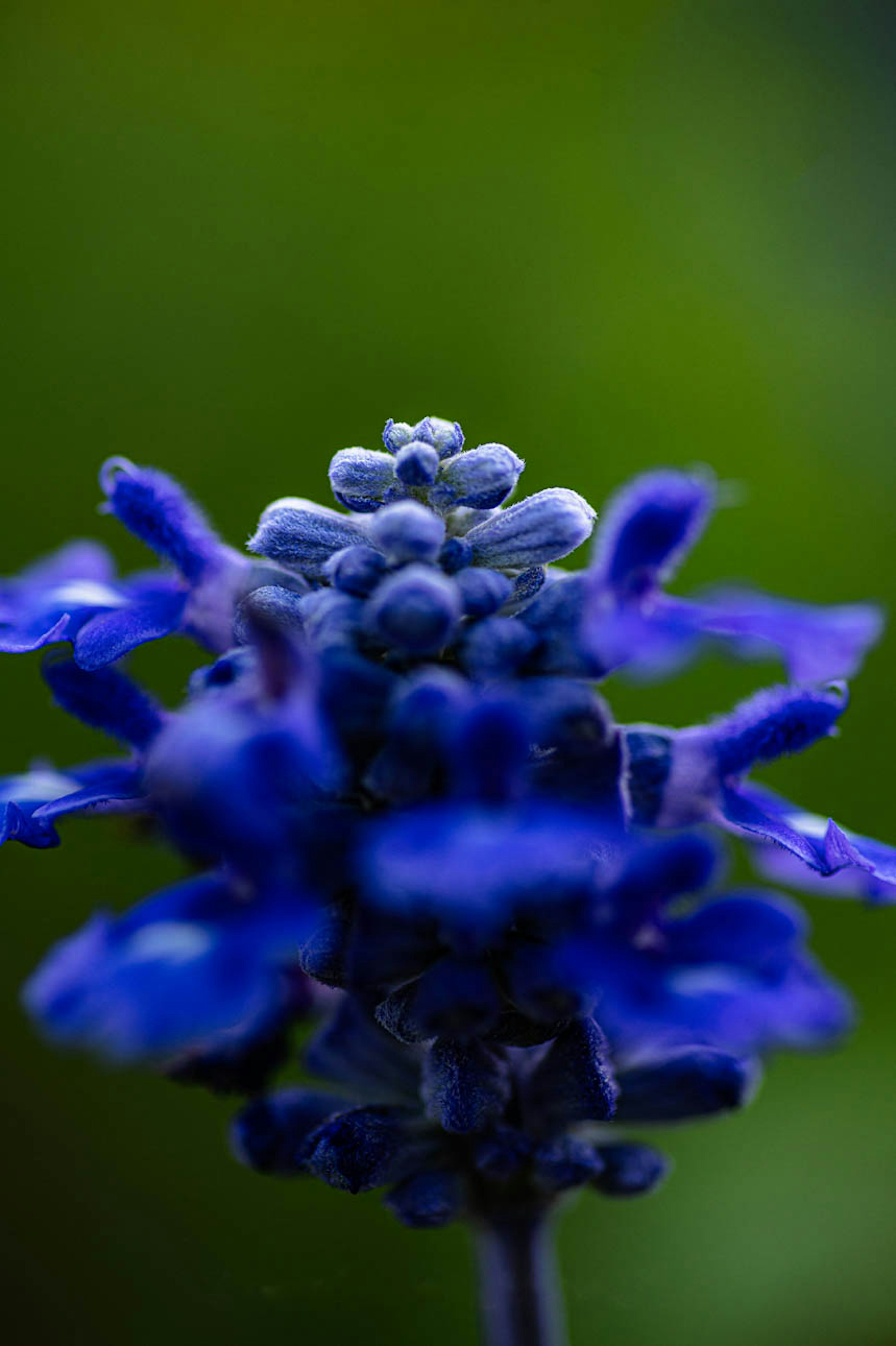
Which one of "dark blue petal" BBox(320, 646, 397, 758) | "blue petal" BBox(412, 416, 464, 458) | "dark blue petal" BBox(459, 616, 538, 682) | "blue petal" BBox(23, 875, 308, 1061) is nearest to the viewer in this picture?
"blue petal" BBox(23, 875, 308, 1061)

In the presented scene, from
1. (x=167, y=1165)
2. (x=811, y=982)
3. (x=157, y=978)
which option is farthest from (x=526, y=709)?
(x=167, y=1165)

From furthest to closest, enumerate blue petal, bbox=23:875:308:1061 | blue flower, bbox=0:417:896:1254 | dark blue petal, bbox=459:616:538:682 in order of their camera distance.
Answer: dark blue petal, bbox=459:616:538:682
blue flower, bbox=0:417:896:1254
blue petal, bbox=23:875:308:1061

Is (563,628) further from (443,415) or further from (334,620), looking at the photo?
(443,415)

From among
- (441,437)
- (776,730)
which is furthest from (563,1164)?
(441,437)

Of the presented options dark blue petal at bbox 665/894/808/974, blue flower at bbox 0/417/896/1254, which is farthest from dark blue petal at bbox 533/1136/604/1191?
dark blue petal at bbox 665/894/808/974

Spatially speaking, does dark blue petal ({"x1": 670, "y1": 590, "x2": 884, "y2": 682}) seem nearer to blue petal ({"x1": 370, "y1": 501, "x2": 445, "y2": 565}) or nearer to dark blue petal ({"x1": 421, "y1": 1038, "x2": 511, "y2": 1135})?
blue petal ({"x1": 370, "y1": 501, "x2": 445, "y2": 565})

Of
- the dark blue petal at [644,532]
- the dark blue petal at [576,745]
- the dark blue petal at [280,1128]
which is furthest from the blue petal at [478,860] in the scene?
the dark blue petal at [280,1128]
